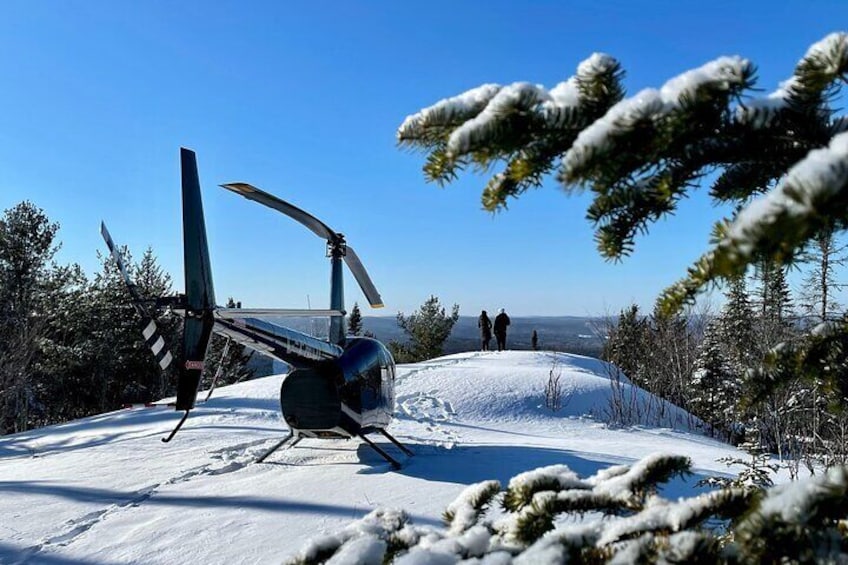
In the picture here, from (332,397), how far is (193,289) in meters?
1.81

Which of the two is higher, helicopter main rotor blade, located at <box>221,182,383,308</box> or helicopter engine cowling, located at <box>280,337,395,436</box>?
helicopter main rotor blade, located at <box>221,182,383,308</box>

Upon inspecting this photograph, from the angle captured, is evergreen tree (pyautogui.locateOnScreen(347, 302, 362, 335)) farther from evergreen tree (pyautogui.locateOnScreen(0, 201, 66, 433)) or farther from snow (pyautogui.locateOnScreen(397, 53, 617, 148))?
snow (pyautogui.locateOnScreen(397, 53, 617, 148))

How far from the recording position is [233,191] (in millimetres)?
6344

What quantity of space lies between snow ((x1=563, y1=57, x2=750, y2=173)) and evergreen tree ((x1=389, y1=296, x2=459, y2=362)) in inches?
1132

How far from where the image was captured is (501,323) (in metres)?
21.6

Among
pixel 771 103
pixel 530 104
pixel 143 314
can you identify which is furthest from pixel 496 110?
pixel 143 314

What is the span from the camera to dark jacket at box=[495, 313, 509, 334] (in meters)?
21.5

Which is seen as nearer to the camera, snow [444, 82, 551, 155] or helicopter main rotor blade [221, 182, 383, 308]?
snow [444, 82, 551, 155]

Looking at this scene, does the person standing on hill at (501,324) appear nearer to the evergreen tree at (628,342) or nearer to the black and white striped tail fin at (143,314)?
the evergreen tree at (628,342)

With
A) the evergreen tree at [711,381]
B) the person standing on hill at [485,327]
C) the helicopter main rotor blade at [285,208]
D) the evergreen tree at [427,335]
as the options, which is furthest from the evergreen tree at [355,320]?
the helicopter main rotor blade at [285,208]

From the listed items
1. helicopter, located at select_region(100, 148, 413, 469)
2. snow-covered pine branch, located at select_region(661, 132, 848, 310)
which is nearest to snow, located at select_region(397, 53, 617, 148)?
snow-covered pine branch, located at select_region(661, 132, 848, 310)

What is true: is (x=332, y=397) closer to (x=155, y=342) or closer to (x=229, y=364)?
(x=155, y=342)

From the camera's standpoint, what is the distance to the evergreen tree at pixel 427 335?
29.9 metres

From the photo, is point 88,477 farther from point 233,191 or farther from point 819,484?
point 819,484
